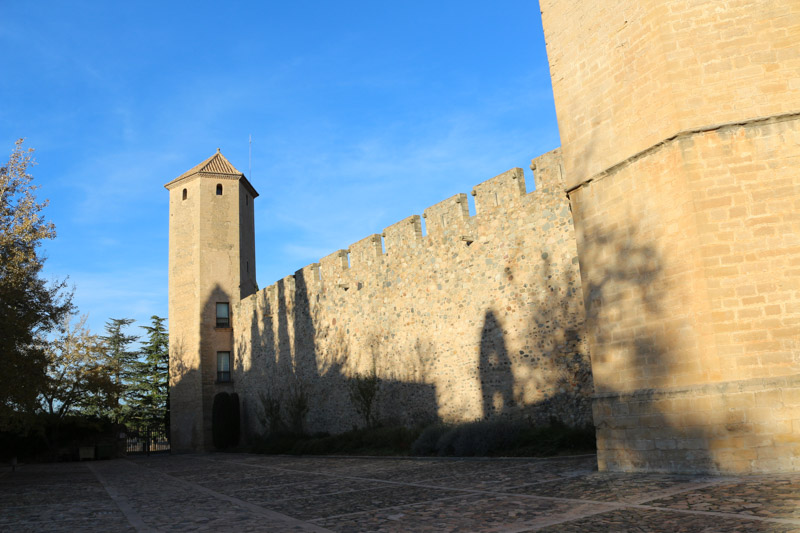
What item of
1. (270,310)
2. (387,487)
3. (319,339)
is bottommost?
(387,487)

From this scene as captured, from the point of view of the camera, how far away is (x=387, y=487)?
7547mm

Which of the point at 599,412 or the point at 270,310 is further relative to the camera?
the point at 270,310

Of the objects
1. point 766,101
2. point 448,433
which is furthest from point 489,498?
point 448,433

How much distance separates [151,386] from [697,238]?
33389 millimetres

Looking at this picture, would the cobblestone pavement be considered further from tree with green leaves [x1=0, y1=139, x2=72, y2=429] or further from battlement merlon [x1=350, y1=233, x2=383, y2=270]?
battlement merlon [x1=350, y1=233, x2=383, y2=270]

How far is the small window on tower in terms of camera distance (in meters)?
25.5

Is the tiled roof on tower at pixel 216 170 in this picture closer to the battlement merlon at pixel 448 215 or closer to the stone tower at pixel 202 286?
the stone tower at pixel 202 286

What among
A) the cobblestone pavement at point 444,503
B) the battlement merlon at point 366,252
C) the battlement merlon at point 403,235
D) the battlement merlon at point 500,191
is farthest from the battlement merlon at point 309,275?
the cobblestone pavement at point 444,503

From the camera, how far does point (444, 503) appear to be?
587 centimetres

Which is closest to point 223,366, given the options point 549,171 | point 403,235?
point 403,235

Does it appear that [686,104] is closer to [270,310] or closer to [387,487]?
[387,487]

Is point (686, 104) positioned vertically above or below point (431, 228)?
below

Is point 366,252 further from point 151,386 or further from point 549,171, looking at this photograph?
point 151,386

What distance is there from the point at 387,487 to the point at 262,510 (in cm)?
183
